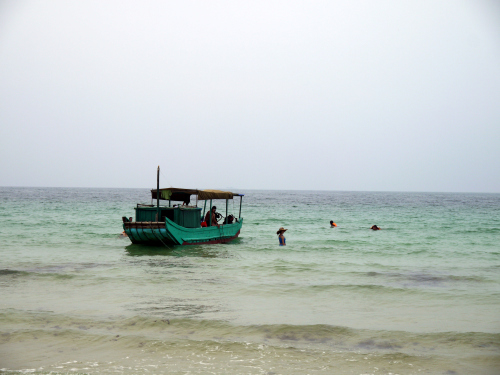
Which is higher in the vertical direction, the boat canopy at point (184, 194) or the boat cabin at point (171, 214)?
the boat canopy at point (184, 194)

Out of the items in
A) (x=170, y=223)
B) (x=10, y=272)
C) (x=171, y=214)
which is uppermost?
(x=171, y=214)

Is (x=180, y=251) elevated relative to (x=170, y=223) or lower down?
lower down

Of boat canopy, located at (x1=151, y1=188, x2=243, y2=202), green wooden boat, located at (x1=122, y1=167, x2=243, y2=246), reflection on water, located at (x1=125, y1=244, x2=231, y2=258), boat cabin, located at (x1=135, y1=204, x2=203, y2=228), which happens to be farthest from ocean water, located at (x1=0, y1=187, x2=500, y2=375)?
boat canopy, located at (x1=151, y1=188, x2=243, y2=202)

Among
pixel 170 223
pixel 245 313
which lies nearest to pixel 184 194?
pixel 170 223

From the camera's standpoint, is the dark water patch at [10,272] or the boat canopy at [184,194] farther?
the boat canopy at [184,194]

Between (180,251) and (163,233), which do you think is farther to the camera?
(180,251)

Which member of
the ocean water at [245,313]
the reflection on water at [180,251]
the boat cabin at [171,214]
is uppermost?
the boat cabin at [171,214]

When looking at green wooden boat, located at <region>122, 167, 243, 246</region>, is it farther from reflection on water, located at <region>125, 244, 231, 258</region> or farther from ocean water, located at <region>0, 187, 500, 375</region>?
ocean water, located at <region>0, 187, 500, 375</region>

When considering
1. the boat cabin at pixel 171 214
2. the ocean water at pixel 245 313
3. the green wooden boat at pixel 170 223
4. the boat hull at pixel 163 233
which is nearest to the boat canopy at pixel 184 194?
the green wooden boat at pixel 170 223

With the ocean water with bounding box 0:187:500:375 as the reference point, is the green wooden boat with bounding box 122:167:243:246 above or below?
above

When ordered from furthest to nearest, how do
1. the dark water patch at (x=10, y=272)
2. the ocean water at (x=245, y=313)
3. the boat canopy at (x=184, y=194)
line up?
the boat canopy at (x=184, y=194)
the dark water patch at (x=10, y=272)
the ocean water at (x=245, y=313)

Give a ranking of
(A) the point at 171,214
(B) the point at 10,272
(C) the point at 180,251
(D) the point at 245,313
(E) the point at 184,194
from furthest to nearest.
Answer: (E) the point at 184,194
(A) the point at 171,214
(C) the point at 180,251
(B) the point at 10,272
(D) the point at 245,313

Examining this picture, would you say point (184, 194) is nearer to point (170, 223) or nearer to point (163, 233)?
point (170, 223)

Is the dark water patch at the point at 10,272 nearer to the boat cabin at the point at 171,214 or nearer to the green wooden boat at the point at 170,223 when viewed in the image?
the green wooden boat at the point at 170,223
